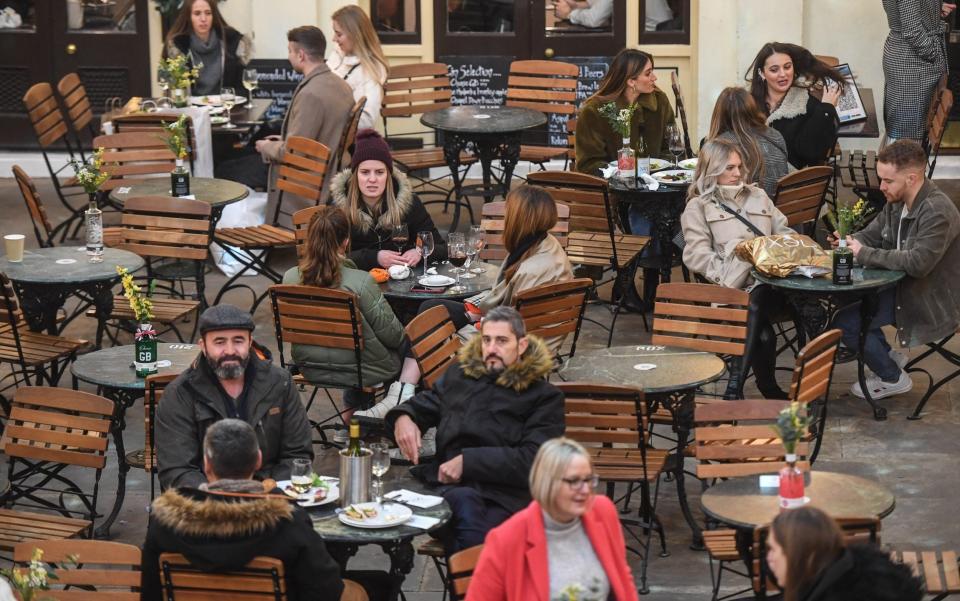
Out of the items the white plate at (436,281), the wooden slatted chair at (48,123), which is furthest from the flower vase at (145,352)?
the wooden slatted chair at (48,123)

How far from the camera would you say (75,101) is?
1361cm

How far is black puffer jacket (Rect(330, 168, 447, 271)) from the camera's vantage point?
9328mm

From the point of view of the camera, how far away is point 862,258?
29.7ft

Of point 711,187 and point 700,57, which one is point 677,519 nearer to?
point 711,187

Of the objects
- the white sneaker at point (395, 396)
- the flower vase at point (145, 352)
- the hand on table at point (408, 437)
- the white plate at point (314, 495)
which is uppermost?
the flower vase at point (145, 352)

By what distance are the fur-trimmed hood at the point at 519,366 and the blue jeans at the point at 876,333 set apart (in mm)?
3268

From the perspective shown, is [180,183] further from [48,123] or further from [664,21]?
[664,21]

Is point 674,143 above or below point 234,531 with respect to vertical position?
above

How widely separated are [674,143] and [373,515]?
6.06m

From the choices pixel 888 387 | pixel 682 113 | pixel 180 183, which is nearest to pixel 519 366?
pixel 888 387

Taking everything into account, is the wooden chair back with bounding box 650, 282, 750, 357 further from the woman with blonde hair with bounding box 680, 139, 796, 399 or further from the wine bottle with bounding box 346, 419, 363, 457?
the wine bottle with bounding box 346, 419, 363, 457

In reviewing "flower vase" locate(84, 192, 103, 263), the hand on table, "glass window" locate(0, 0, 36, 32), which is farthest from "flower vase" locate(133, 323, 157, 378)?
"glass window" locate(0, 0, 36, 32)

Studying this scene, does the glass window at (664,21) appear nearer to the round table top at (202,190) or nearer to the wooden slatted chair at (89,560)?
the round table top at (202,190)

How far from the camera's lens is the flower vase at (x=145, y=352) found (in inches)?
305
